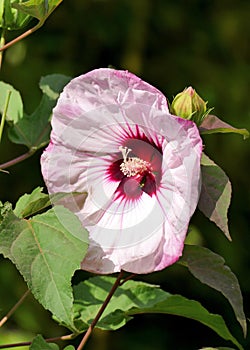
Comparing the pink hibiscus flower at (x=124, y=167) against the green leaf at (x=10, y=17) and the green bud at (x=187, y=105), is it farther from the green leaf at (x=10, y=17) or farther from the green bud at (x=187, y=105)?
the green leaf at (x=10, y=17)

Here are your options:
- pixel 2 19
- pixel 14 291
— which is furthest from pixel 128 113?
pixel 14 291

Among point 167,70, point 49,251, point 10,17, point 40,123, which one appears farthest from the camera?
point 167,70

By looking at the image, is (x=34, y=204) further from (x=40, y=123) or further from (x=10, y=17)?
(x=40, y=123)

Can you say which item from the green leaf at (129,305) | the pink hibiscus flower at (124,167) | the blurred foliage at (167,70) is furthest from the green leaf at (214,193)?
the blurred foliage at (167,70)

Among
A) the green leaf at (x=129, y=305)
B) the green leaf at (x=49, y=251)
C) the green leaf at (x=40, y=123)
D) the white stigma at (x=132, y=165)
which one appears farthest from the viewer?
the green leaf at (x=40, y=123)

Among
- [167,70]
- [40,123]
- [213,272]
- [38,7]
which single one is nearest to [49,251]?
[213,272]

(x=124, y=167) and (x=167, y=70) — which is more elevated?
(x=124, y=167)

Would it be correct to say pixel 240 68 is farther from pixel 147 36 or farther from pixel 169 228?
pixel 169 228
